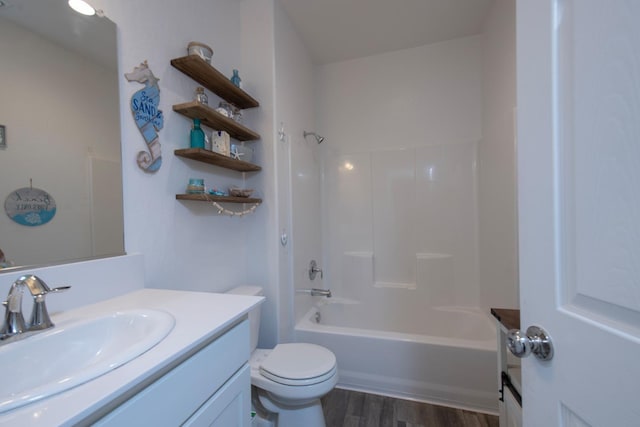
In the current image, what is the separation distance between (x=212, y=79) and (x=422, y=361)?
2073mm

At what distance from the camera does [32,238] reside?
2.51 feet

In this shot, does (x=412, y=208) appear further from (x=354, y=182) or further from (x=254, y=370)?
(x=254, y=370)

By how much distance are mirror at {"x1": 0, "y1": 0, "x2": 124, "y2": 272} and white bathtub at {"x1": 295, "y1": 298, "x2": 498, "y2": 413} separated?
1.42 m

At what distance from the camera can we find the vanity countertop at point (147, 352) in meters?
0.38

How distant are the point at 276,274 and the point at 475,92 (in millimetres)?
2209

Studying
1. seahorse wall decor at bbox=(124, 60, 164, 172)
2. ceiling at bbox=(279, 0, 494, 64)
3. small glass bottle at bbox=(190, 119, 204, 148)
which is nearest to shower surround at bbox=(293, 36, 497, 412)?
ceiling at bbox=(279, 0, 494, 64)

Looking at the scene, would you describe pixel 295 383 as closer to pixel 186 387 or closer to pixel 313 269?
pixel 186 387

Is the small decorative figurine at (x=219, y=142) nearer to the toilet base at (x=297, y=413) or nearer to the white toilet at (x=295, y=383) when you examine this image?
the white toilet at (x=295, y=383)

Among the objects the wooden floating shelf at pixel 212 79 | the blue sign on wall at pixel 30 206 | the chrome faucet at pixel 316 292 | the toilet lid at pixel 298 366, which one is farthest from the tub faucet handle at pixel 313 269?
the blue sign on wall at pixel 30 206

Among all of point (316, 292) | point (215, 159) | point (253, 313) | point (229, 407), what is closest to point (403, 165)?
point (316, 292)

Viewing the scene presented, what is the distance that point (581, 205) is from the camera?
1.39 feet

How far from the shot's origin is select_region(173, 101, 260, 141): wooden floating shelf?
1.21 metres

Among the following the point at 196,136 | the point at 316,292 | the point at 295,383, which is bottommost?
the point at 295,383

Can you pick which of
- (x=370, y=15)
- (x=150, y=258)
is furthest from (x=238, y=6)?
(x=150, y=258)
